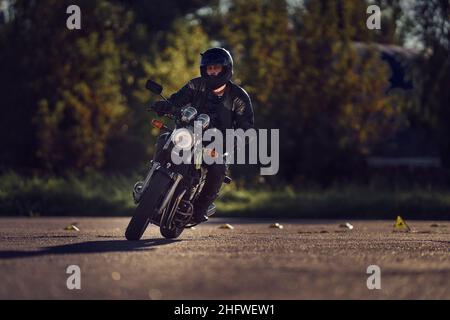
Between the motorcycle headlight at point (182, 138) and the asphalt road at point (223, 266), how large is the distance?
1.06 metres

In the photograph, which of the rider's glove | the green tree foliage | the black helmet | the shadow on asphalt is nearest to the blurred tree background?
the green tree foliage

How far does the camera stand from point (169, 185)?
1255 cm

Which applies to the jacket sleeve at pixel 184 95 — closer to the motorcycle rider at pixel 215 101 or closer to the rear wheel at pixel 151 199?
the motorcycle rider at pixel 215 101

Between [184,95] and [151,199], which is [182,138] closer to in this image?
[151,199]

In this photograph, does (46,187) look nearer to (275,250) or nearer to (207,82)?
(207,82)

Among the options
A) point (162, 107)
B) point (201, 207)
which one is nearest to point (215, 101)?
point (162, 107)

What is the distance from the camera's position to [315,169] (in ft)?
116

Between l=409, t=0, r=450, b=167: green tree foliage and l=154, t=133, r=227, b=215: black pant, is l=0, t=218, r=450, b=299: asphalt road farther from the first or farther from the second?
l=409, t=0, r=450, b=167: green tree foliage

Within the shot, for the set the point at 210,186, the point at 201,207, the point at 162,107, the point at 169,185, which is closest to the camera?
the point at 169,185

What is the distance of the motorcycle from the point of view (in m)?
12.4

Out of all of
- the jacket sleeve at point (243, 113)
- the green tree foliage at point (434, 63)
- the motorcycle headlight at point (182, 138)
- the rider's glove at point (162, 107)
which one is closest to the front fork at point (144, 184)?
the motorcycle headlight at point (182, 138)

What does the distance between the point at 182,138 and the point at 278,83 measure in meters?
23.9

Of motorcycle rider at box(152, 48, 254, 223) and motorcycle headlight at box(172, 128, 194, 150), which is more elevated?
motorcycle rider at box(152, 48, 254, 223)
